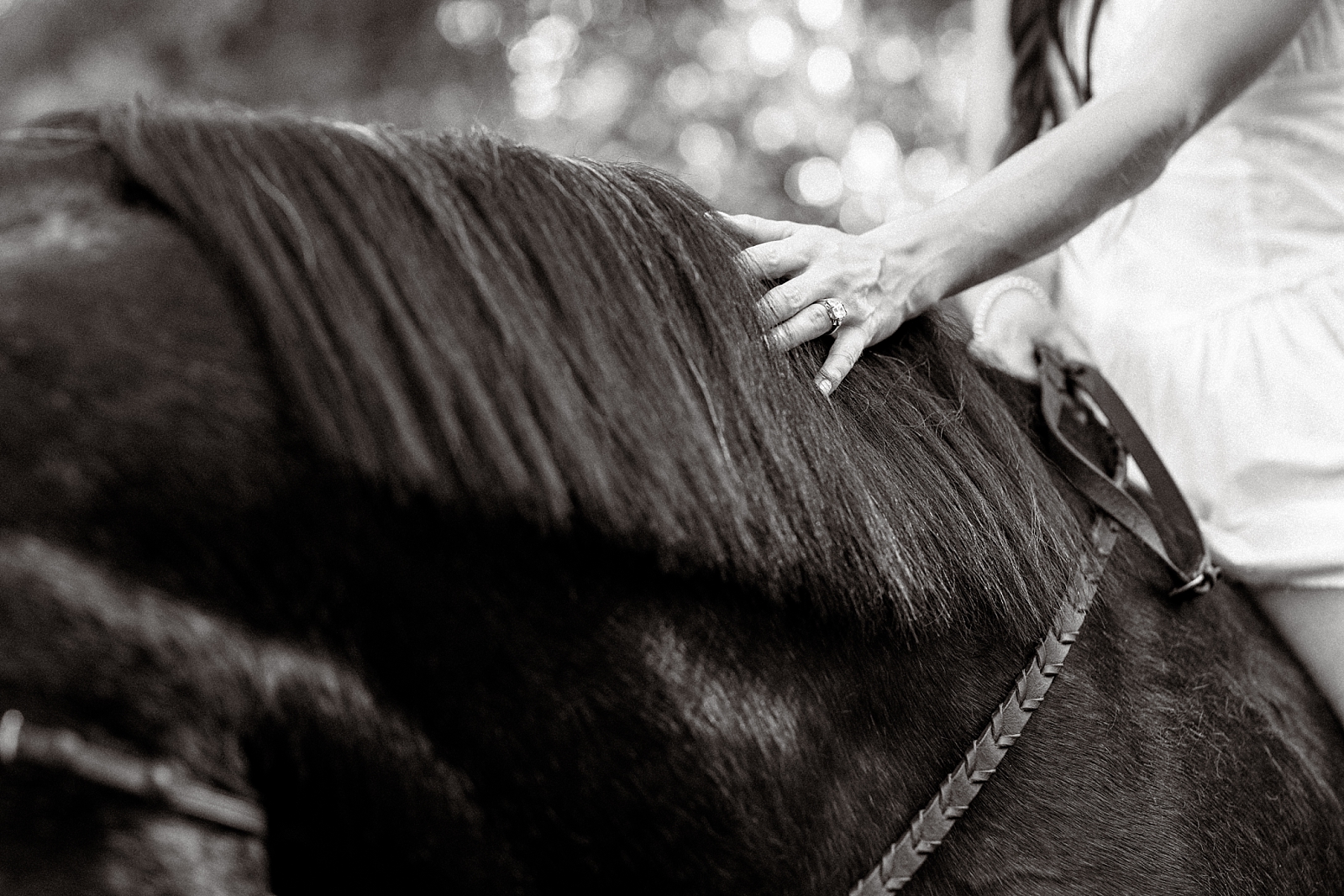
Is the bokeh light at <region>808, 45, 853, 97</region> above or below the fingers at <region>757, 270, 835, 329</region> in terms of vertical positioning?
below

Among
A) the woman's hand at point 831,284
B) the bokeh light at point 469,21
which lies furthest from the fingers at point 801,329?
the bokeh light at point 469,21

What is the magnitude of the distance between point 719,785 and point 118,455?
470 mm

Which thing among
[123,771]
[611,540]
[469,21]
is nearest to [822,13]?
[469,21]

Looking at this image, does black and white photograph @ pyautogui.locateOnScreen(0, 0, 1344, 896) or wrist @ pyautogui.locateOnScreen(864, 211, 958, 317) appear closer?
black and white photograph @ pyautogui.locateOnScreen(0, 0, 1344, 896)

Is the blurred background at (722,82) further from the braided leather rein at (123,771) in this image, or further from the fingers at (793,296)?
the braided leather rein at (123,771)

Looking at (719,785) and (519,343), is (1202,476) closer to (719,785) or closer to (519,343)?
(719,785)

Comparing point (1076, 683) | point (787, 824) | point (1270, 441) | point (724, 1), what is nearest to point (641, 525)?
point (787, 824)

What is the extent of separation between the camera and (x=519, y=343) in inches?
30.1

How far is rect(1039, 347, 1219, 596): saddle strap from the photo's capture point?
123cm

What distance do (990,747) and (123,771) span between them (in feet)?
2.27

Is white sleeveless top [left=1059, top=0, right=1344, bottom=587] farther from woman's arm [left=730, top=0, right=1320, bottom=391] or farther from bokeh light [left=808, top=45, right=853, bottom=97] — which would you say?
bokeh light [left=808, top=45, right=853, bottom=97]

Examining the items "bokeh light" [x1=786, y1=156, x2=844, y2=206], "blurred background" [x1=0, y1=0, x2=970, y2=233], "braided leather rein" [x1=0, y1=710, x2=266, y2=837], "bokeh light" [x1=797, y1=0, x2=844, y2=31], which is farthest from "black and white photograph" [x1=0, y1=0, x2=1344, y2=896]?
"bokeh light" [x1=797, y1=0, x2=844, y2=31]

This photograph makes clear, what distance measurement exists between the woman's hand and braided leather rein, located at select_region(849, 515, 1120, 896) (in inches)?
12.7

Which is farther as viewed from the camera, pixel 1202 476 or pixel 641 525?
pixel 1202 476
